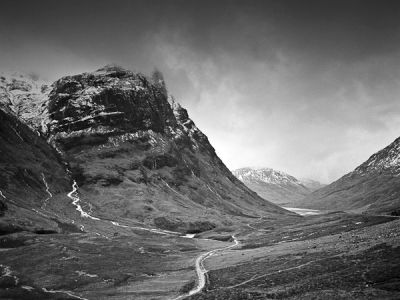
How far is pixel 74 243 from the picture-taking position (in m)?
150

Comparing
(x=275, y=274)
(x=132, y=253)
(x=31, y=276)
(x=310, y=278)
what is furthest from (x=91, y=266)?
(x=310, y=278)

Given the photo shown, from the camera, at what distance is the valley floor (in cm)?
5256

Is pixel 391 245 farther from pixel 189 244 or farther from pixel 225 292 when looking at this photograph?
pixel 189 244

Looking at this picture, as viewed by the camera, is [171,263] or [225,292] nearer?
[225,292]

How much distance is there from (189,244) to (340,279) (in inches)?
5020

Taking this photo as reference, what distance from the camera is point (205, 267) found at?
325 ft

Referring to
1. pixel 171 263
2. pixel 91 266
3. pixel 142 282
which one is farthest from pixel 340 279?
pixel 91 266

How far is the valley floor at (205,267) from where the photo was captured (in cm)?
5256

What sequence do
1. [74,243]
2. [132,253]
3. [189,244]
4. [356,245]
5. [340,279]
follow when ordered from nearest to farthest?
1. [340,279]
2. [356,245]
3. [132,253]
4. [74,243]
5. [189,244]

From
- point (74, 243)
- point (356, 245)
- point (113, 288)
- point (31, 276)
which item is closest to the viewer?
point (356, 245)

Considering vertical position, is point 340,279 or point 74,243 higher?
point 74,243

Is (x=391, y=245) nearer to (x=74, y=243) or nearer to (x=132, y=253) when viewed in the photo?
(x=132, y=253)

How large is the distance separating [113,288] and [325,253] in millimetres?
46486

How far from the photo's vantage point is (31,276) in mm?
100500
